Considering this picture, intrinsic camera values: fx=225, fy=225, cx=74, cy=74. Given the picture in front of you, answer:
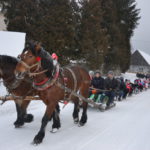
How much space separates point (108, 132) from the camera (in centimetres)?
549

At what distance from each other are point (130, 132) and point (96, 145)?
141 cm

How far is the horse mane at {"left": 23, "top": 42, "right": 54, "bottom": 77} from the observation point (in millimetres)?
4168

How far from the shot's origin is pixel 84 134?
527cm

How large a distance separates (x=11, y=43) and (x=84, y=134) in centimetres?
630

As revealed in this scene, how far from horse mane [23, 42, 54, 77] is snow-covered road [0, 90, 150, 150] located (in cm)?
141

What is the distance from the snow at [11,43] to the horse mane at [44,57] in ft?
14.8

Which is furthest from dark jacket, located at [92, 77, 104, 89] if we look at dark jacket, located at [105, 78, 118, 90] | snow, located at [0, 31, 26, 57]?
snow, located at [0, 31, 26, 57]

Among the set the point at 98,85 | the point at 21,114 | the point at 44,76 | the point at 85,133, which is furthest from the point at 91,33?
the point at 44,76

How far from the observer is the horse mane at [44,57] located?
4.17m

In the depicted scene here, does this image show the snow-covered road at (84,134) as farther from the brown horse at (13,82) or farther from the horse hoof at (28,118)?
the brown horse at (13,82)

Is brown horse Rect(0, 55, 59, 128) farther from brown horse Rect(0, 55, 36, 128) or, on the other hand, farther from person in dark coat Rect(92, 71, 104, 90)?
person in dark coat Rect(92, 71, 104, 90)

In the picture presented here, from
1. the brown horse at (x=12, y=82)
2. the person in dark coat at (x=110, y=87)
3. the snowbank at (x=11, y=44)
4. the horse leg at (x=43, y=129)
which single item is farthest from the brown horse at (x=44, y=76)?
the snowbank at (x=11, y=44)

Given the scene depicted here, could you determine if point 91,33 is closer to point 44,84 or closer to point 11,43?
point 11,43

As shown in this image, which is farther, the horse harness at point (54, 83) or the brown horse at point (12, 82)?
the brown horse at point (12, 82)
